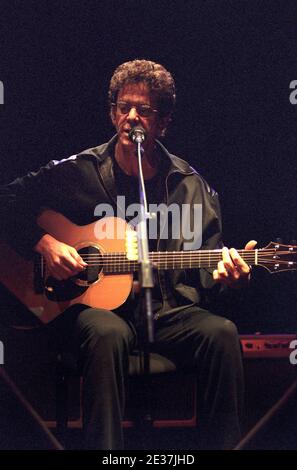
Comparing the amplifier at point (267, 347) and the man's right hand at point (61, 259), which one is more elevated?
the man's right hand at point (61, 259)

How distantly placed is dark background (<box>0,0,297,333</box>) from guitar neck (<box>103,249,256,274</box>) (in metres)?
0.57

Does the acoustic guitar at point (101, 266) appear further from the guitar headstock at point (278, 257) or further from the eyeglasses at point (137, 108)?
the eyeglasses at point (137, 108)

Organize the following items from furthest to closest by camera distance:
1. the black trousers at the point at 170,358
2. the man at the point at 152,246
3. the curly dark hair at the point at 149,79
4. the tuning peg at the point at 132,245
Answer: the curly dark hair at the point at 149,79, the tuning peg at the point at 132,245, the man at the point at 152,246, the black trousers at the point at 170,358

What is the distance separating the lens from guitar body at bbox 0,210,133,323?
286 centimetres

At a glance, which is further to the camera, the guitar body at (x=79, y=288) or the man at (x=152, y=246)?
the guitar body at (x=79, y=288)

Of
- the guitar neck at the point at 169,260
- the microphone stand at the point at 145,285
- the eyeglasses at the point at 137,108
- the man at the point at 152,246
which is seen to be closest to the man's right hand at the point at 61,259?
the man at the point at 152,246

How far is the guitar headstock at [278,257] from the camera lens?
2812 millimetres

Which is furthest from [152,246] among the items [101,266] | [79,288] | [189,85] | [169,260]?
[189,85]

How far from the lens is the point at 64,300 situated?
287 cm

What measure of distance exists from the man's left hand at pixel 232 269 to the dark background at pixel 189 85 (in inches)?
24.1

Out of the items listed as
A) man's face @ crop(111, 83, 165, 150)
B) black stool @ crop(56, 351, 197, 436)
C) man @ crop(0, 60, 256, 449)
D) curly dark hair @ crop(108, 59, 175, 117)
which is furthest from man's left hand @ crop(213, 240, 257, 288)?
curly dark hair @ crop(108, 59, 175, 117)

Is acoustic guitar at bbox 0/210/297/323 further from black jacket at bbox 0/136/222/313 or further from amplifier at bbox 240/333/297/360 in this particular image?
amplifier at bbox 240/333/297/360

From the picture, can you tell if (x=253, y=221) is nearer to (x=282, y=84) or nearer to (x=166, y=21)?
(x=282, y=84)

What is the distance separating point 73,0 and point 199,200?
48.6 inches
